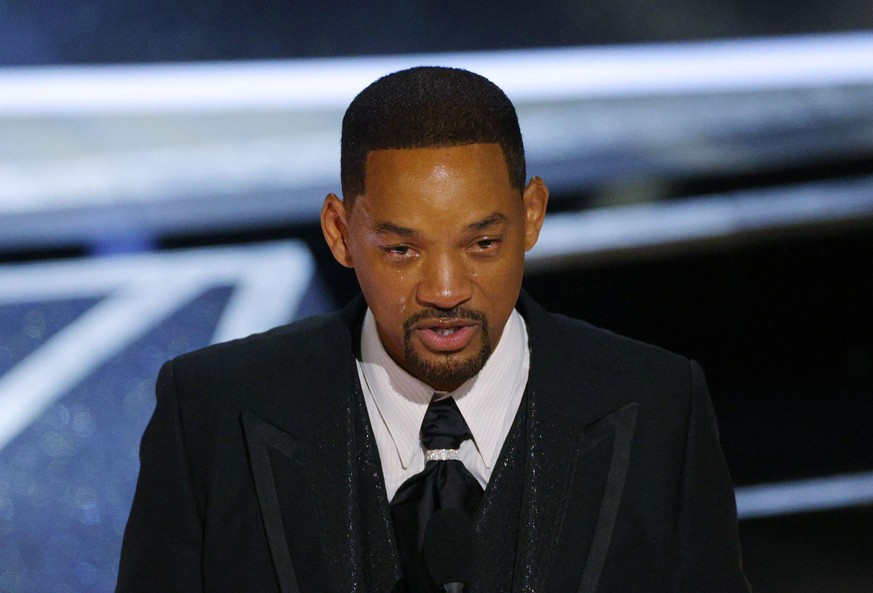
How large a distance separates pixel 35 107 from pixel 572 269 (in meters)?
1.01

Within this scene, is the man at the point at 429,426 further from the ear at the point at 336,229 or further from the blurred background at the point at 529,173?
the blurred background at the point at 529,173

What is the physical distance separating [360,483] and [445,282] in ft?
0.99

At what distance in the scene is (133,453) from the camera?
2045mm

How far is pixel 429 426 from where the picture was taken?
136cm

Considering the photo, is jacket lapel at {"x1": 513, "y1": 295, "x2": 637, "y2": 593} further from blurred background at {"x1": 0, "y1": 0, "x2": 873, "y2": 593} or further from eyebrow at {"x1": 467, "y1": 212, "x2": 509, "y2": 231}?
blurred background at {"x1": 0, "y1": 0, "x2": 873, "y2": 593}

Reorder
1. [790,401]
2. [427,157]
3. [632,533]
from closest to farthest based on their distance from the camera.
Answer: [427,157] → [632,533] → [790,401]

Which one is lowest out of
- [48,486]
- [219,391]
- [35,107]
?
[48,486]

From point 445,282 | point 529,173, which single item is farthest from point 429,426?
point 529,173

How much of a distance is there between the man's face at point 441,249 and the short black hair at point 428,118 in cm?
1

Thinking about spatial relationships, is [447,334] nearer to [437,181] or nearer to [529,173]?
[437,181]

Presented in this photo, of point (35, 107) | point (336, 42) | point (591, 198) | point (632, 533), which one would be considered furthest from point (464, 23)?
point (632, 533)

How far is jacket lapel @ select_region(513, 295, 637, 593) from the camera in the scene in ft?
4.14

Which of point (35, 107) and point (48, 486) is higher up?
point (35, 107)

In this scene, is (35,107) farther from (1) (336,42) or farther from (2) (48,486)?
(2) (48,486)
